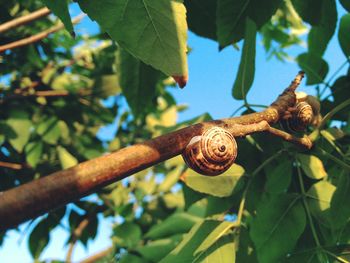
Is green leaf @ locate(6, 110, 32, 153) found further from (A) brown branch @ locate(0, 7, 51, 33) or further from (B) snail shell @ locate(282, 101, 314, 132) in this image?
(B) snail shell @ locate(282, 101, 314, 132)

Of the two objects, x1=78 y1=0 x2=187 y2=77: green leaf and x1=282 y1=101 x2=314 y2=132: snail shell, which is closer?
x1=78 y1=0 x2=187 y2=77: green leaf

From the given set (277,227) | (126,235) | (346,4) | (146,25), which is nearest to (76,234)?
(126,235)

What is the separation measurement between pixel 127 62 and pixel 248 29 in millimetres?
624

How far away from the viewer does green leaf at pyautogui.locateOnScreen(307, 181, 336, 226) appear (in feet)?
4.23

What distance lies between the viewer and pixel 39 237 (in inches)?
106

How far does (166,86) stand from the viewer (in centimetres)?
383

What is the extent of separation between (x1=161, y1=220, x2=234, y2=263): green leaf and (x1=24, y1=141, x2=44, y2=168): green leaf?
1704 millimetres

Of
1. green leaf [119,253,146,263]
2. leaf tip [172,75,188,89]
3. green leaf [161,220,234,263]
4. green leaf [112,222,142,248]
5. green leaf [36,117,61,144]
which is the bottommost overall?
green leaf [112,222,142,248]

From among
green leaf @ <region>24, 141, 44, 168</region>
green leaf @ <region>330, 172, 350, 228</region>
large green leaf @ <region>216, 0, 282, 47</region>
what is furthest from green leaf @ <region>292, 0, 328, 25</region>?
green leaf @ <region>24, 141, 44, 168</region>

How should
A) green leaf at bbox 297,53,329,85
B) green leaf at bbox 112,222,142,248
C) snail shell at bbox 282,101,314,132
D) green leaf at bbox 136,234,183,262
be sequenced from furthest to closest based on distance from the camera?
green leaf at bbox 112,222,142,248 < green leaf at bbox 136,234,183,262 < green leaf at bbox 297,53,329,85 < snail shell at bbox 282,101,314,132

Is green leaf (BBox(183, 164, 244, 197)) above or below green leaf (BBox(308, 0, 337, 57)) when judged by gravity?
below

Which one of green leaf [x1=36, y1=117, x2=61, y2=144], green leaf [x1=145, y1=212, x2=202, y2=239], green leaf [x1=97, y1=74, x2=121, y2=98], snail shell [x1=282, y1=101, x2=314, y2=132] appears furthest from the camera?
green leaf [x1=97, y1=74, x2=121, y2=98]

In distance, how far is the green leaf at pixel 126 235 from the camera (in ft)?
8.29

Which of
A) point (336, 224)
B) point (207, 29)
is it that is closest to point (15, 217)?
point (336, 224)
